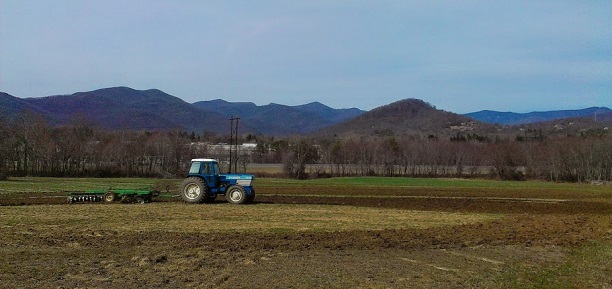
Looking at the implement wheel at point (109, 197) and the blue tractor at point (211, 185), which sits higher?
the blue tractor at point (211, 185)

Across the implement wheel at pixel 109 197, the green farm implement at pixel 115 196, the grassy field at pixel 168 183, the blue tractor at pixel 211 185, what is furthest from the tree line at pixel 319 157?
the blue tractor at pixel 211 185

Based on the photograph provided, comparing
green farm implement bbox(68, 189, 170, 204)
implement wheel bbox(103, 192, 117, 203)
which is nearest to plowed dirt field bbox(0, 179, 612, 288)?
green farm implement bbox(68, 189, 170, 204)

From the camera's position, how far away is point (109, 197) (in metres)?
30.7

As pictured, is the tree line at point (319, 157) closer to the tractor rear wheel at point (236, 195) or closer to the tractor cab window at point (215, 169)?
the tractor cab window at point (215, 169)

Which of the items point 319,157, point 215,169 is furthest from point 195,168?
point 319,157

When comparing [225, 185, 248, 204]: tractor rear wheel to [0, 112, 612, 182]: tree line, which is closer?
[225, 185, 248, 204]: tractor rear wheel

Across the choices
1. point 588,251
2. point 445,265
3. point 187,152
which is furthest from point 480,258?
point 187,152

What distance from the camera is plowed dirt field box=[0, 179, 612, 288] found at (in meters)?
11.7

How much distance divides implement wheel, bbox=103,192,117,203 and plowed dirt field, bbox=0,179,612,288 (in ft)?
13.9

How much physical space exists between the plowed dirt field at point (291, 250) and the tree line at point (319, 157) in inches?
2483

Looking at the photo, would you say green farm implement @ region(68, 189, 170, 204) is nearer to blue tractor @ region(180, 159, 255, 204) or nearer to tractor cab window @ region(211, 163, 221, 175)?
blue tractor @ region(180, 159, 255, 204)

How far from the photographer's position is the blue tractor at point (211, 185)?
3034 centimetres

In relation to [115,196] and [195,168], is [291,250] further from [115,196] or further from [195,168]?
[115,196]

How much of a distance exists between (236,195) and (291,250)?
50.1 ft
